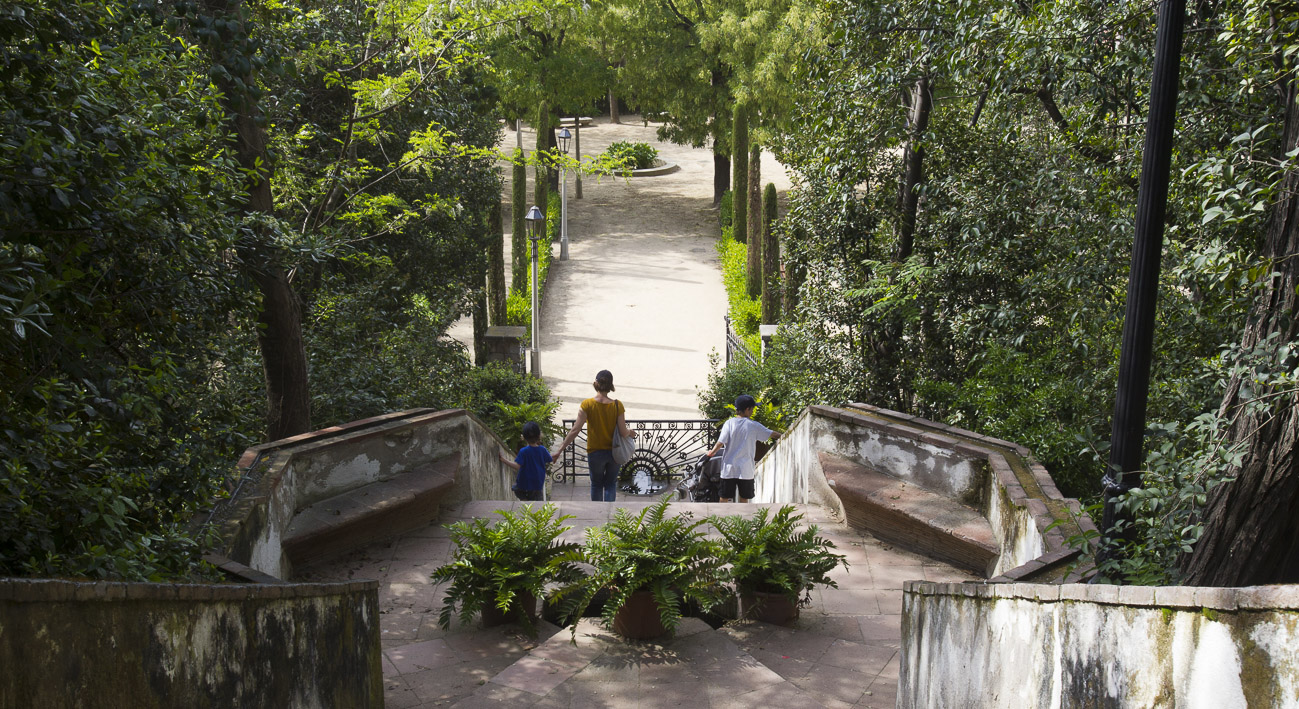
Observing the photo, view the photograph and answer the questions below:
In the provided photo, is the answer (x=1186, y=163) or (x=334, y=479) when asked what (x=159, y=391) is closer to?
(x=334, y=479)

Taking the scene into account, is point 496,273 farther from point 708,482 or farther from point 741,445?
point 741,445

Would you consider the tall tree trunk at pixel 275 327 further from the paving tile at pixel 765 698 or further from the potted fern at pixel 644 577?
the paving tile at pixel 765 698

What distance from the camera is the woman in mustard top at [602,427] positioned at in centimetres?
938

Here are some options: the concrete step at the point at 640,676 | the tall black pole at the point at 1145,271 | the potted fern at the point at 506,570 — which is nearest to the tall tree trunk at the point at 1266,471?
the tall black pole at the point at 1145,271

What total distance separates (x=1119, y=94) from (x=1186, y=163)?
38.8 inches

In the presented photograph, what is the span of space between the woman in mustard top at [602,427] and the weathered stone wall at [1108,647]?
16.7 ft

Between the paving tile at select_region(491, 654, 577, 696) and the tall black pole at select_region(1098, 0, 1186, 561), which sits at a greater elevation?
the tall black pole at select_region(1098, 0, 1186, 561)

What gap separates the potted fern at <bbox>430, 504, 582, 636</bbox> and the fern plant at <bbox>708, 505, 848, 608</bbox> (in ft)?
3.16

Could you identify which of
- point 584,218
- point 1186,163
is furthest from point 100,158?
point 584,218

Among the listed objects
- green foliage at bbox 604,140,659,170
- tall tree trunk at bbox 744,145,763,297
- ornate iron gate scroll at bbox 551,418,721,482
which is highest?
green foliage at bbox 604,140,659,170

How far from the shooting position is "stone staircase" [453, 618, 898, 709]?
501 cm

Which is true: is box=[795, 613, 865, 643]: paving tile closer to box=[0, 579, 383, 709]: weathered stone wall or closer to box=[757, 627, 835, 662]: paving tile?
box=[757, 627, 835, 662]: paving tile

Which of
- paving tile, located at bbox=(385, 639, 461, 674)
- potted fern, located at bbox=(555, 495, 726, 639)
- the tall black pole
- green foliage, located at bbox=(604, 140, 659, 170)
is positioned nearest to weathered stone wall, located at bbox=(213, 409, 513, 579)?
paving tile, located at bbox=(385, 639, 461, 674)

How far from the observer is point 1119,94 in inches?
263
